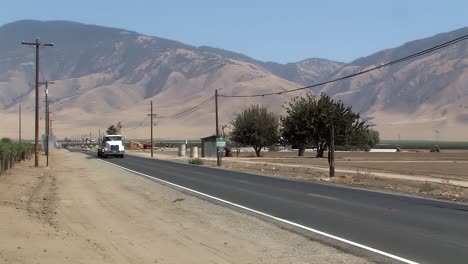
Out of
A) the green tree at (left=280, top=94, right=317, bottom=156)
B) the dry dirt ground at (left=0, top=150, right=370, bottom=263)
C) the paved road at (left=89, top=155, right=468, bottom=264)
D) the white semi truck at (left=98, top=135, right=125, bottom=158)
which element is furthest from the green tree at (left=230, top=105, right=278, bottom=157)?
the dry dirt ground at (left=0, top=150, right=370, bottom=263)

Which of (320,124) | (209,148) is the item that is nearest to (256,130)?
(209,148)

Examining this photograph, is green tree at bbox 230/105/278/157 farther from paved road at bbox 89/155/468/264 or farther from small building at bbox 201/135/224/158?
paved road at bbox 89/155/468/264

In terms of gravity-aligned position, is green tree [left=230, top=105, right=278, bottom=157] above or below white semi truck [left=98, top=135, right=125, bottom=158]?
above

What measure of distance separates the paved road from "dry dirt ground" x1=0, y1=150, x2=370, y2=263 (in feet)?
3.95

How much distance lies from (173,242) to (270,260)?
248 centimetres

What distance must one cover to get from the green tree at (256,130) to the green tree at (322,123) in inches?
345

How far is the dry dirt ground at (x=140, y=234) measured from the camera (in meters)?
10.2

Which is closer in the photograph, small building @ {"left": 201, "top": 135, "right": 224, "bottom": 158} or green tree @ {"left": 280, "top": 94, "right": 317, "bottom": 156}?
green tree @ {"left": 280, "top": 94, "right": 317, "bottom": 156}

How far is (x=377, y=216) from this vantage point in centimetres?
1636

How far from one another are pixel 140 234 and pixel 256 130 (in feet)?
248

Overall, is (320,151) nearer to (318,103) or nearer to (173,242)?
(318,103)

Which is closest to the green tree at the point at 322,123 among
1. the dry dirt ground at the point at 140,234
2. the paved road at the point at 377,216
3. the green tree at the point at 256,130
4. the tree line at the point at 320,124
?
the tree line at the point at 320,124

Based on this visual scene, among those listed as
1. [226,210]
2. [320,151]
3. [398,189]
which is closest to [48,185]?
[226,210]

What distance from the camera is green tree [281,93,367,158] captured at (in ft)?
252
